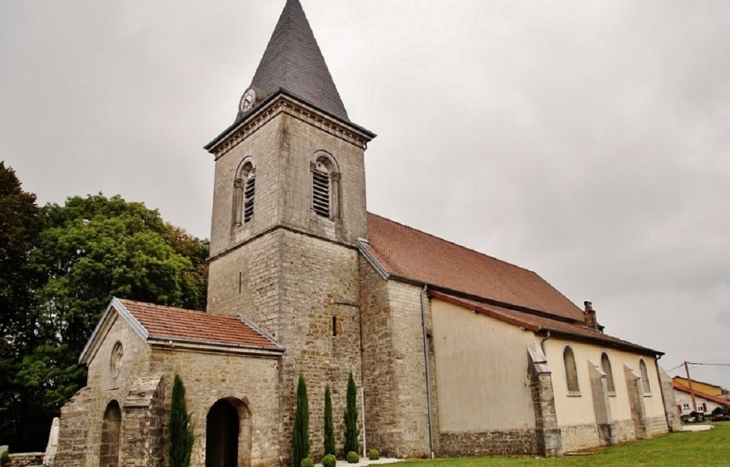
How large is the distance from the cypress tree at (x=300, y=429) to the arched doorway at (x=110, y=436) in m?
4.73

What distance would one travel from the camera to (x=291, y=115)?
19172mm

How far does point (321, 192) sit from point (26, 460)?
52.6 feet

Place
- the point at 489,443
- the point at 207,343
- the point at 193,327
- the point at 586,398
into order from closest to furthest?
1. the point at 207,343
2. the point at 193,327
3. the point at 489,443
4. the point at 586,398

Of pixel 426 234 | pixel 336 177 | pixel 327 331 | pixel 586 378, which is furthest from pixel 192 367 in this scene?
pixel 426 234

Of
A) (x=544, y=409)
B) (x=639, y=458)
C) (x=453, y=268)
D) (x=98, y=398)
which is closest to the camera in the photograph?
(x=639, y=458)

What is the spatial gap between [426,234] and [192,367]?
15.4m

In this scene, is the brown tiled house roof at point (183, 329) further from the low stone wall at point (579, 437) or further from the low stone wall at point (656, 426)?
the low stone wall at point (656, 426)

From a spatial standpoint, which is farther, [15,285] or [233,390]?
[15,285]

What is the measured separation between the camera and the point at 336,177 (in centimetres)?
2042

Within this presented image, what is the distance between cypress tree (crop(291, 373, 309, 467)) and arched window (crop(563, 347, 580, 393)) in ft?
28.8

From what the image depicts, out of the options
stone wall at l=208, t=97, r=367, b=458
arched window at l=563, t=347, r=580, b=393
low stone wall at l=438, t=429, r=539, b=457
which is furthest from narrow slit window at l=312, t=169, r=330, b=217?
arched window at l=563, t=347, r=580, b=393

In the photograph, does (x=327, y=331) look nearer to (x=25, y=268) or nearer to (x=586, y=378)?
(x=586, y=378)

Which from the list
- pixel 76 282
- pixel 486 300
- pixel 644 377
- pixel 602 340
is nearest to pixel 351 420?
pixel 486 300

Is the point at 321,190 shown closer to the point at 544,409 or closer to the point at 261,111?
the point at 261,111
